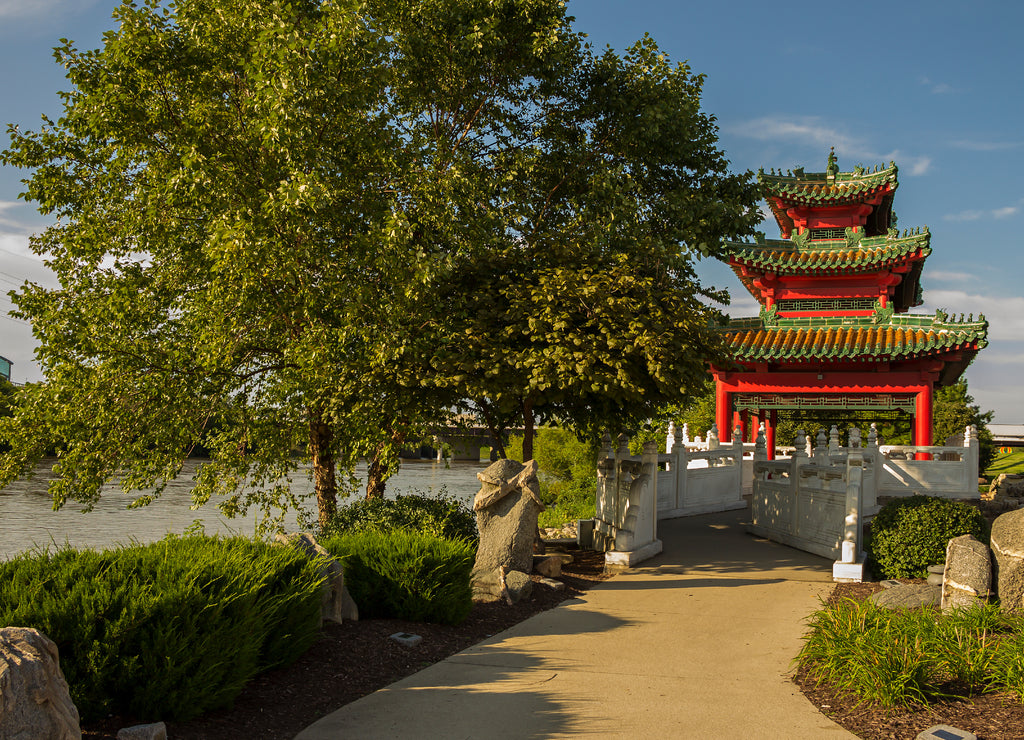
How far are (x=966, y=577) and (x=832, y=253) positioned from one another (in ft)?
47.2

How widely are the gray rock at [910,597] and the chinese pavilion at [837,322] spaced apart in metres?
10.2

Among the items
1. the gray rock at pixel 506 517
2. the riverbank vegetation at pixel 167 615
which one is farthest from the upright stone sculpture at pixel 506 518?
the riverbank vegetation at pixel 167 615

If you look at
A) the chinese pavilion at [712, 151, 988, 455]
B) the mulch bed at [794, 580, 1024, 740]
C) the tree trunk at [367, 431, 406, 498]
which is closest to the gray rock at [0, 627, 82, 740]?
the mulch bed at [794, 580, 1024, 740]

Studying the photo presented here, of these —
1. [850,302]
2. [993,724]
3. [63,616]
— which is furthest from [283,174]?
[850,302]

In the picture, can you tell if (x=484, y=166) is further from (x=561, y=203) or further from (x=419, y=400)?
(x=419, y=400)

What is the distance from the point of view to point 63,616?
5.04m

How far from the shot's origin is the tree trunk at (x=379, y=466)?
12.8 metres

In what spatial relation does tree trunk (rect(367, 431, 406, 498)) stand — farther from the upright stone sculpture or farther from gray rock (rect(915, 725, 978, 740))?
gray rock (rect(915, 725, 978, 740))

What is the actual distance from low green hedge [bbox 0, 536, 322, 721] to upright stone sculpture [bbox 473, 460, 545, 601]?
428 centimetres

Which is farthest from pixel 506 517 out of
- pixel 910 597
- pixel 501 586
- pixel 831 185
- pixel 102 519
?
pixel 102 519

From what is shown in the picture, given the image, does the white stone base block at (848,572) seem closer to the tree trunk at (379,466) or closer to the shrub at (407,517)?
the shrub at (407,517)

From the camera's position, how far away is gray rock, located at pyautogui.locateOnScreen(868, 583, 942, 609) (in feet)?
29.2

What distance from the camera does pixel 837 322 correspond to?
21.1 m

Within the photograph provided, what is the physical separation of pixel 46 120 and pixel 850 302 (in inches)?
744
